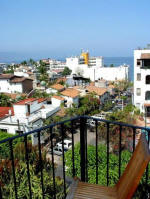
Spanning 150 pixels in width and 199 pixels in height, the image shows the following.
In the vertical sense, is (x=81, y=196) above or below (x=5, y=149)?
above

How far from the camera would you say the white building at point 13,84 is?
47.2 m

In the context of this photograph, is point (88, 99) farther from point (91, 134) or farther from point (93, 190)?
point (93, 190)

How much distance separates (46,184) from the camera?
14.8 feet

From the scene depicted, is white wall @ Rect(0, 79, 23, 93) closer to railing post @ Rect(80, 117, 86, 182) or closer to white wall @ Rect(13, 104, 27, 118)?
white wall @ Rect(13, 104, 27, 118)

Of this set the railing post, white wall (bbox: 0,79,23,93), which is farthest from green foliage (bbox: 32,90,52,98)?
the railing post

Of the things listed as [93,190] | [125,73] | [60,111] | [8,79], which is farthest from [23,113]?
[125,73]

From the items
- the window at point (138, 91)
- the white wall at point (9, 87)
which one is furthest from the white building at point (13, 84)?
the window at point (138, 91)

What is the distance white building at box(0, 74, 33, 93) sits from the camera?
155ft

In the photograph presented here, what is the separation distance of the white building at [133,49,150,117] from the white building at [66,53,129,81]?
4842 cm

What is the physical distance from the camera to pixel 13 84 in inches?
1881

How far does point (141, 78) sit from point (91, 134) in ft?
28.1

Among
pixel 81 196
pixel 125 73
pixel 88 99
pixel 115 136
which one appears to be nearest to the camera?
pixel 81 196

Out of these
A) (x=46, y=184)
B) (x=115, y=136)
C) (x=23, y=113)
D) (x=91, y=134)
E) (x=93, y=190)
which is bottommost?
(x=91, y=134)

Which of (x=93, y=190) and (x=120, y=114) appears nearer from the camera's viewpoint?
(x=93, y=190)
